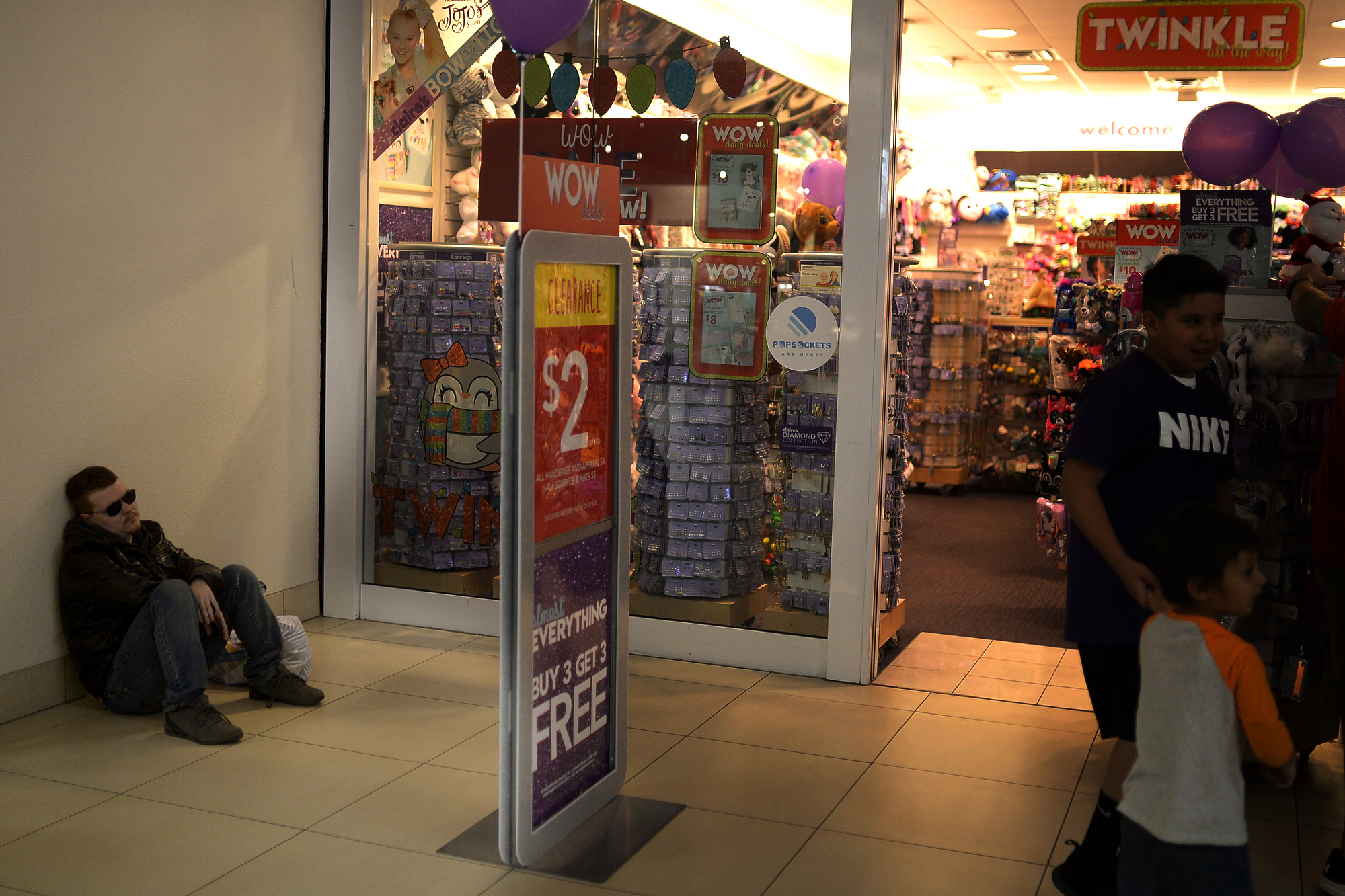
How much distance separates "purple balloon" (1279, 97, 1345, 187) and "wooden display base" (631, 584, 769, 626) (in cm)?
266

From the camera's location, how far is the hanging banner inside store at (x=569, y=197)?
289cm

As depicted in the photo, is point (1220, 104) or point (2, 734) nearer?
point (2, 734)

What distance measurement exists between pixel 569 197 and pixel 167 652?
206cm

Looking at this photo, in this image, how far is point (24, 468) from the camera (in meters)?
3.98

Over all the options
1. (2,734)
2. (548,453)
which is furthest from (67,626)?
(548,453)

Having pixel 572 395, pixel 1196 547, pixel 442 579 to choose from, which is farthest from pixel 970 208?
pixel 1196 547

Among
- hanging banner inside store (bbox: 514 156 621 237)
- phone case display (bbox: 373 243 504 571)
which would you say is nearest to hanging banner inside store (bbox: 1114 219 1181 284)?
phone case display (bbox: 373 243 504 571)

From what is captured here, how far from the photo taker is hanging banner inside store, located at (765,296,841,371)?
4.69 metres

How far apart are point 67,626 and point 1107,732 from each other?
3.28 metres

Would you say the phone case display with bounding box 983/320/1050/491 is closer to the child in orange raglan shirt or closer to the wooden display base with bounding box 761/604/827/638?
the wooden display base with bounding box 761/604/827/638

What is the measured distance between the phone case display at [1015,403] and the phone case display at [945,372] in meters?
0.35

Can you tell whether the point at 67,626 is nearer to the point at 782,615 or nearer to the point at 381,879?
the point at 381,879

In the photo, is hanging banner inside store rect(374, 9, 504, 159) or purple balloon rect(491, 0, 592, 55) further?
hanging banner inside store rect(374, 9, 504, 159)

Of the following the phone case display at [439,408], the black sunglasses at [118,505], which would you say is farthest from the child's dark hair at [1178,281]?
the black sunglasses at [118,505]
